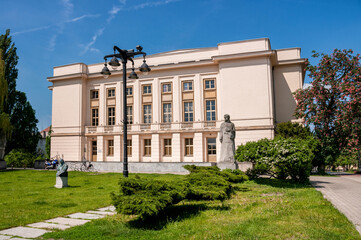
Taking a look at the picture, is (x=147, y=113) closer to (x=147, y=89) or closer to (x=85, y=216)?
(x=147, y=89)

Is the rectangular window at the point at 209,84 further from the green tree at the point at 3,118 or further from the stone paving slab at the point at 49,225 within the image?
the stone paving slab at the point at 49,225

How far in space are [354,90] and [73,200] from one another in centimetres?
2074

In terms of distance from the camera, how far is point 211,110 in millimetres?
28438

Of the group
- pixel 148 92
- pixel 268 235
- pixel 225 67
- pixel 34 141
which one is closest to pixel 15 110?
pixel 34 141

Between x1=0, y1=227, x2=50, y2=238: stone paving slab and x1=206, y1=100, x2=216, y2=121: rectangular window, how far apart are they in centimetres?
2405

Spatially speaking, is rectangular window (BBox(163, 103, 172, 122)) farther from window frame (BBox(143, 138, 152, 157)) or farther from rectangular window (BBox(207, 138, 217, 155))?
rectangular window (BBox(207, 138, 217, 155))

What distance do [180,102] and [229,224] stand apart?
2426 centimetres

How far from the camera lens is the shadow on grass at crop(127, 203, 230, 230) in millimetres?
5274

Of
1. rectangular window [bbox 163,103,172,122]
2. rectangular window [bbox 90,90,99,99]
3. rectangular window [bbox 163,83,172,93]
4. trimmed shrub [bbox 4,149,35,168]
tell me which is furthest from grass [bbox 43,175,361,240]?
rectangular window [bbox 90,90,99,99]

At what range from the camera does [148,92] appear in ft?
101

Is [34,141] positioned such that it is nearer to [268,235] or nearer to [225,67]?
[225,67]

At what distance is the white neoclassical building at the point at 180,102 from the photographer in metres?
26.6

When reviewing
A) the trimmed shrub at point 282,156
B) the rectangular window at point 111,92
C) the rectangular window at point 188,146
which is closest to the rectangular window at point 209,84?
the rectangular window at point 188,146

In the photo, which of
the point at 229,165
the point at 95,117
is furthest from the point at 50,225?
the point at 95,117
